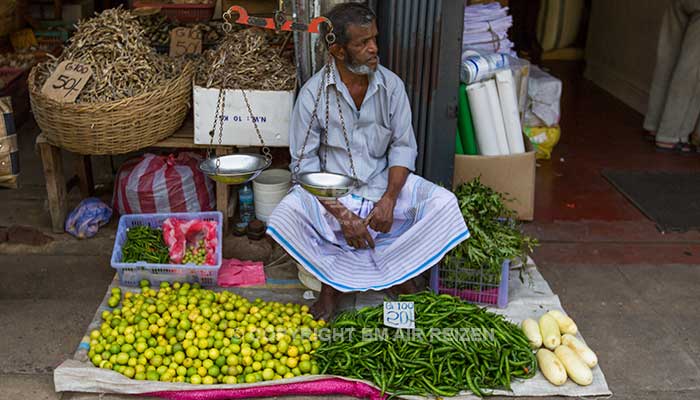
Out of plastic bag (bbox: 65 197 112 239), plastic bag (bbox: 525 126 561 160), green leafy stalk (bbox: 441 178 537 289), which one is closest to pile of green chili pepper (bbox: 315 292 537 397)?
green leafy stalk (bbox: 441 178 537 289)

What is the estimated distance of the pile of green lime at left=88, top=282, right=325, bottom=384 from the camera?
10.3ft

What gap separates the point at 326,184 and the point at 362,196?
1.24 ft

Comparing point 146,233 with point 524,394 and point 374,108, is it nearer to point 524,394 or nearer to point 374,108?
point 374,108

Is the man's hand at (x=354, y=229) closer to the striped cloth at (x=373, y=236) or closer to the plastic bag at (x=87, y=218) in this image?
the striped cloth at (x=373, y=236)

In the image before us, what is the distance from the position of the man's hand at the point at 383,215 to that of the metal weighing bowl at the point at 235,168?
0.58 m

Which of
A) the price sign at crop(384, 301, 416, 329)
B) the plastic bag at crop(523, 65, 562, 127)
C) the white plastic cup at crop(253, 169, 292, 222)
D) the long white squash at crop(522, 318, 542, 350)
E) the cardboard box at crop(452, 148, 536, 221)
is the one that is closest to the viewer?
the price sign at crop(384, 301, 416, 329)

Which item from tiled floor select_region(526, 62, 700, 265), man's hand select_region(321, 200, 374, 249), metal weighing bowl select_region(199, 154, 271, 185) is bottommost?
tiled floor select_region(526, 62, 700, 265)

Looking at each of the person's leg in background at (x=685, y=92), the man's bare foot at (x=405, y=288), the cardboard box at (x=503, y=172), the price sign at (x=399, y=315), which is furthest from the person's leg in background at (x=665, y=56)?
the price sign at (x=399, y=315)

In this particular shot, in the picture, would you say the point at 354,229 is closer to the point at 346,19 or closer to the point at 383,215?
the point at 383,215

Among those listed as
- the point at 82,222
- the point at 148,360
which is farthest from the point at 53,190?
the point at 148,360

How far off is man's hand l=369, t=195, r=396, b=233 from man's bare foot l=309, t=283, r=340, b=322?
388 millimetres

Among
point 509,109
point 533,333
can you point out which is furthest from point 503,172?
point 533,333

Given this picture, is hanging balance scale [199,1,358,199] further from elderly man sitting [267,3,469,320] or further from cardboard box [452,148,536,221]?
cardboard box [452,148,536,221]

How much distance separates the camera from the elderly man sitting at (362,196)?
11.2 ft
